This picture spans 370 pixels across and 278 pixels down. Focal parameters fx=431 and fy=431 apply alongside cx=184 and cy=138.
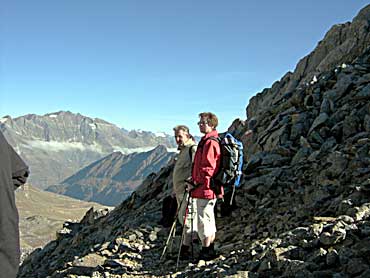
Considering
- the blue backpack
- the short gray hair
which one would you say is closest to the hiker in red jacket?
the blue backpack

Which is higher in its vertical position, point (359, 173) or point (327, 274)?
point (359, 173)

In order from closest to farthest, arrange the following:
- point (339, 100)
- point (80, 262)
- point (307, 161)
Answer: point (80, 262) < point (307, 161) < point (339, 100)

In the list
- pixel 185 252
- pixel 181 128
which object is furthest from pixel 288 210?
pixel 181 128

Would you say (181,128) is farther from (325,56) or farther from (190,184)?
(325,56)

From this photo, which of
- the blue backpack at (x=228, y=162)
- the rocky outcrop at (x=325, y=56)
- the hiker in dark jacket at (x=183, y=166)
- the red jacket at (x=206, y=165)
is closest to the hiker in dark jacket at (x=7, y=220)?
the red jacket at (x=206, y=165)

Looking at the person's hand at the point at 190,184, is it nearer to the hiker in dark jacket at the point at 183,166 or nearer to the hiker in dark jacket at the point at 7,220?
the hiker in dark jacket at the point at 183,166

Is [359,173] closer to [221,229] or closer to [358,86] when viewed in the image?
[221,229]

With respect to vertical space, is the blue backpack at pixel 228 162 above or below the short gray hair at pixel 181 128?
below

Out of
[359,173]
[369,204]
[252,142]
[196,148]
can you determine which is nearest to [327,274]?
[369,204]

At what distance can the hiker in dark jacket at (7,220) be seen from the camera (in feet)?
11.9

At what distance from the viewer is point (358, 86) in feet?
66.5

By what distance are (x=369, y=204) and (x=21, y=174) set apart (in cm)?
918

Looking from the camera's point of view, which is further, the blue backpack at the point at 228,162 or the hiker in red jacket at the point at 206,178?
the blue backpack at the point at 228,162

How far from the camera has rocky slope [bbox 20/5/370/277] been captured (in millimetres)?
8953
